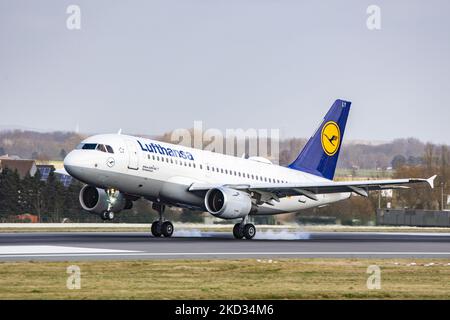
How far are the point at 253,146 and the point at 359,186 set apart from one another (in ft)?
122

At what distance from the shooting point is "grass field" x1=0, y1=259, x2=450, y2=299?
25.9 m

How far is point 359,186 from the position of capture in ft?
182

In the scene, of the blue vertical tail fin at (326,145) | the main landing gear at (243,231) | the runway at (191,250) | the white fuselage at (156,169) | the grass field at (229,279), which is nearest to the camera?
the grass field at (229,279)

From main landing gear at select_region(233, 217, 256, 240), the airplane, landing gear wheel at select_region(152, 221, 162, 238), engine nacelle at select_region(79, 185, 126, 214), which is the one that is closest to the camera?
the airplane

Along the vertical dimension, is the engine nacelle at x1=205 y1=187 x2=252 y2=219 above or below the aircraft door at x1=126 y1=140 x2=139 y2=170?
below

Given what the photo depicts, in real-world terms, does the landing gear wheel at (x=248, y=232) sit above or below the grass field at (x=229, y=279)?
above

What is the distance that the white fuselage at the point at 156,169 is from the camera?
5047 centimetres

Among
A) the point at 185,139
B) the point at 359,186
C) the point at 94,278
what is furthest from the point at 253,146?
the point at 94,278

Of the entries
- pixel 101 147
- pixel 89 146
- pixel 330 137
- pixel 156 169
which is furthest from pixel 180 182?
pixel 330 137

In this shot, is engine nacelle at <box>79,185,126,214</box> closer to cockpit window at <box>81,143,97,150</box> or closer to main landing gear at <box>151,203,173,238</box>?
main landing gear at <box>151,203,173,238</box>

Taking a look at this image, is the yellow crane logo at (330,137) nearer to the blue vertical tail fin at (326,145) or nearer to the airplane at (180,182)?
the blue vertical tail fin at (326,145)

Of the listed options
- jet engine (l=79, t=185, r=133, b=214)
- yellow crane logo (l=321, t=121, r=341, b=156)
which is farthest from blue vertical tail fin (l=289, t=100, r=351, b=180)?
jet engine (l=79, t=185, r=133, b=214)

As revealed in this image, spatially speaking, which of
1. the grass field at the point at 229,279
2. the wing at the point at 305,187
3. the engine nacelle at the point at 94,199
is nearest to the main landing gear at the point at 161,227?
the engine nacelle at the point at 94,199

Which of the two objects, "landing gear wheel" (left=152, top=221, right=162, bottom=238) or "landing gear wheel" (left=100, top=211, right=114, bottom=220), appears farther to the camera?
"landing gear wheel" (left=152, top=221, right=162, bottom=238)
